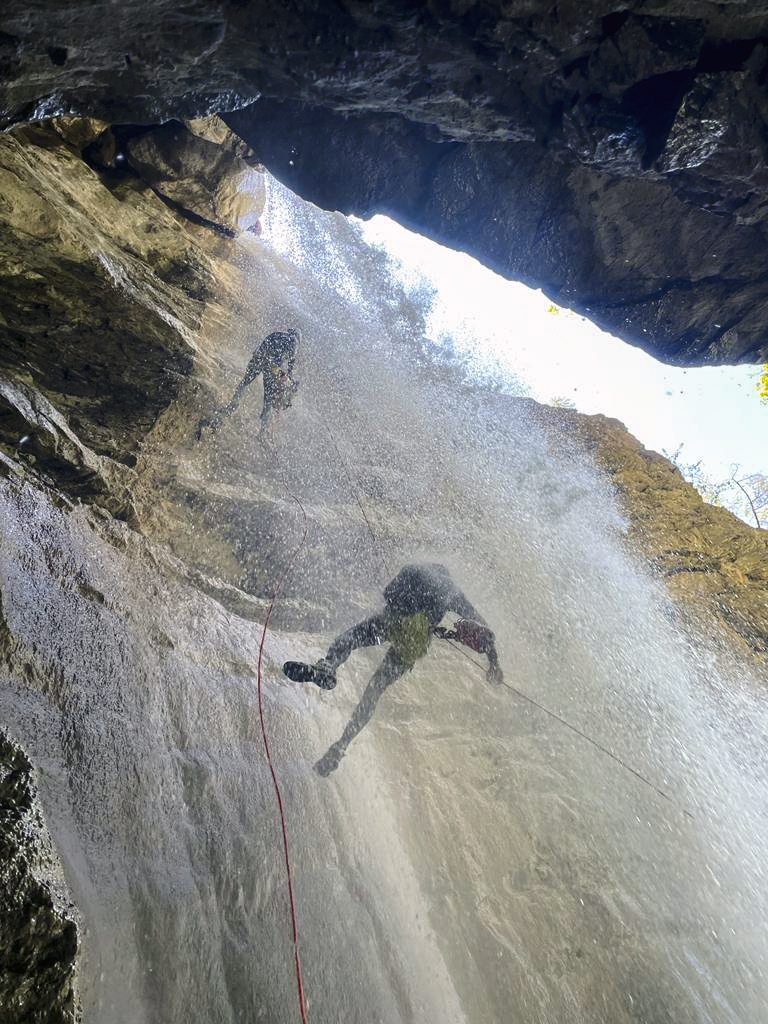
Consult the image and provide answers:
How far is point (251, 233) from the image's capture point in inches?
765

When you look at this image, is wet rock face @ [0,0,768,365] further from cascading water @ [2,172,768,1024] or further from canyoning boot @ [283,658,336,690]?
canyoning boot @ [283,658,336,690]

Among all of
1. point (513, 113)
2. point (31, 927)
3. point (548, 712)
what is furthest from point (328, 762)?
point (513, 113)

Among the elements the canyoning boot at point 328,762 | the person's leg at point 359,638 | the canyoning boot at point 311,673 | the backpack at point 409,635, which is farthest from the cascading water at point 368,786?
the backpack at point 409,635

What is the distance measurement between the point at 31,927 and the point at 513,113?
279 inches

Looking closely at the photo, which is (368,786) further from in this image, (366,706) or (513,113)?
(513,113)

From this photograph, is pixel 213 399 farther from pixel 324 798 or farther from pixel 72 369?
pixel 324 798

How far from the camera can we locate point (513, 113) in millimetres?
5664

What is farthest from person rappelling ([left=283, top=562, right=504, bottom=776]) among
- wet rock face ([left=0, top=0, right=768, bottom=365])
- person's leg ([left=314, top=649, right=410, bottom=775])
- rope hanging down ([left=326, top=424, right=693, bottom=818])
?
wet rock face ([left=0, top=0, right=768, bottom=365])

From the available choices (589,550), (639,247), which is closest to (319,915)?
(639,247)

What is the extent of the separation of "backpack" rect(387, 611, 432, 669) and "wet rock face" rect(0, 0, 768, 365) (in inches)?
189

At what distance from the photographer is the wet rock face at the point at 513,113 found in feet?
14.6

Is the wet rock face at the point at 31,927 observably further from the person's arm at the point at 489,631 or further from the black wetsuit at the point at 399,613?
the person's arm at the point at 489,631

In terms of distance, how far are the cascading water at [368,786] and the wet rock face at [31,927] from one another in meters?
0.61

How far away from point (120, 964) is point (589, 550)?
12.1 metres
